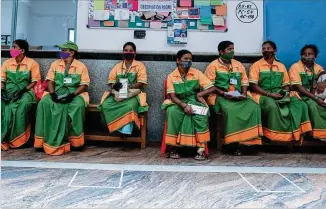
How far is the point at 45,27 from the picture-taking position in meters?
8.06

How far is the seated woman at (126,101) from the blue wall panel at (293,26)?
6.77 feet

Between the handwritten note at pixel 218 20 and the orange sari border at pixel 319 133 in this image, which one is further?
the handwritten note at pixel 218 20

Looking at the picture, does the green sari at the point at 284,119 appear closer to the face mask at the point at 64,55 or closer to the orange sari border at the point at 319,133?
the orange sari border at the point at 319,133

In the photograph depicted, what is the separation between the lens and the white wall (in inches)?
180

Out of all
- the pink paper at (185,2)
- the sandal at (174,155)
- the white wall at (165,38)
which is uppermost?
the pink paper at (185,2)

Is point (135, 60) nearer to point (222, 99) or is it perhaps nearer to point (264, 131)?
point (222, 99)

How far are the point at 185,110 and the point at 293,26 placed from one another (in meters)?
2.51

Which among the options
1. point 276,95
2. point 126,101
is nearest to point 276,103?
point 276,95

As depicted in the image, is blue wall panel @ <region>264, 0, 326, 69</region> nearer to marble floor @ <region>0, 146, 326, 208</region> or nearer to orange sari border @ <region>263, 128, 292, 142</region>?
orange sari border @ <region>263, 128, 292, 142</region>

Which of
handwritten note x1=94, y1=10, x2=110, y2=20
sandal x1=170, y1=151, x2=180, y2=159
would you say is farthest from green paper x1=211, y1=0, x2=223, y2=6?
sandal x1=170, y1=151, x2=180, y2=159

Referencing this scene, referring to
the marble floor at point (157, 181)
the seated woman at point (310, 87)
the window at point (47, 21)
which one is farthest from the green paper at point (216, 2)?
the window at point (47, 21)

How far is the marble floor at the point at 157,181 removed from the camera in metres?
1.91

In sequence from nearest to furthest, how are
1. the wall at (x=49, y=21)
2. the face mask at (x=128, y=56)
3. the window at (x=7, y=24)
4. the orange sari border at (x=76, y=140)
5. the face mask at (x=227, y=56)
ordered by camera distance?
1. the orange sari border at (x=76, y=140)
2. the face mask at (x=227, y=56)
3. the face mask at (x=128, y=56)
4. the window at (x=7, y=24)
5. the wall at (x=49, y=21)

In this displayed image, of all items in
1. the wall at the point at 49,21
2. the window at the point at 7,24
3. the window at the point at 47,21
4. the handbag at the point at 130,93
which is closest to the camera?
the handbag at the point at 130,93
